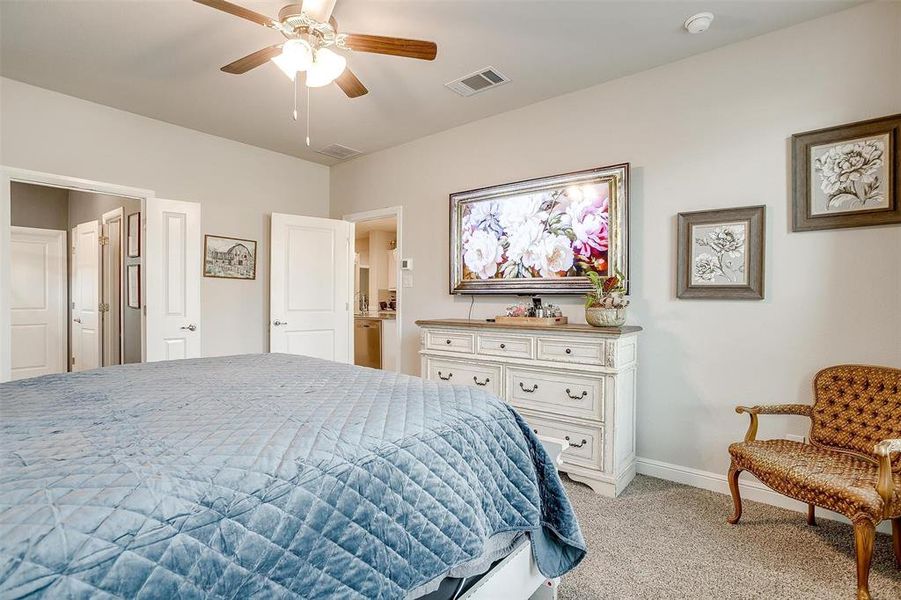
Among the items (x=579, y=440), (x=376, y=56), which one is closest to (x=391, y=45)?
(x=376, y=56)

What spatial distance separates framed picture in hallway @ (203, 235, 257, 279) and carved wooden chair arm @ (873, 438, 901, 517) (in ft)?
16.0

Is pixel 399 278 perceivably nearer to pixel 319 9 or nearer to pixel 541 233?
pixel 541 233

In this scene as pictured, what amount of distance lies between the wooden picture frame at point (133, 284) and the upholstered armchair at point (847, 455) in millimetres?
5161

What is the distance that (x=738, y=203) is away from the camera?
8.62 feet

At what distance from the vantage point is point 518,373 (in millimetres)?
2992

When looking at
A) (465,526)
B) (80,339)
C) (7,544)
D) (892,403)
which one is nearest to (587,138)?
(892,403)

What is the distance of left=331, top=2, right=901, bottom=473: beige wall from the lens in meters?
2.28

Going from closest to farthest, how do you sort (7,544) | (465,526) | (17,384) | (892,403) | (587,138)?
(7,544)
(465,526)
(17,384)
(892,403)
(587,138)

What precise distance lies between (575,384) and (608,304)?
0.56 metres

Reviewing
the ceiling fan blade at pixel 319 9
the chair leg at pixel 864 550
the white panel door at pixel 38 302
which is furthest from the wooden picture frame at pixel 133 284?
the chair leg at pixel 864 550

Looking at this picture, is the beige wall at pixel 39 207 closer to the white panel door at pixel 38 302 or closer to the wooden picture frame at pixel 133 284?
the white panel door at pixel 38 302

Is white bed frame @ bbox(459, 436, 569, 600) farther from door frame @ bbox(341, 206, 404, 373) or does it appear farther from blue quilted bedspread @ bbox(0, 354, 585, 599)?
door frame @ bbox(341, 206, 404, 373)

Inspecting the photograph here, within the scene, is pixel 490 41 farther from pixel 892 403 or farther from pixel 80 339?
pixel 80 339

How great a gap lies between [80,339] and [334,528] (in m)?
6.16
